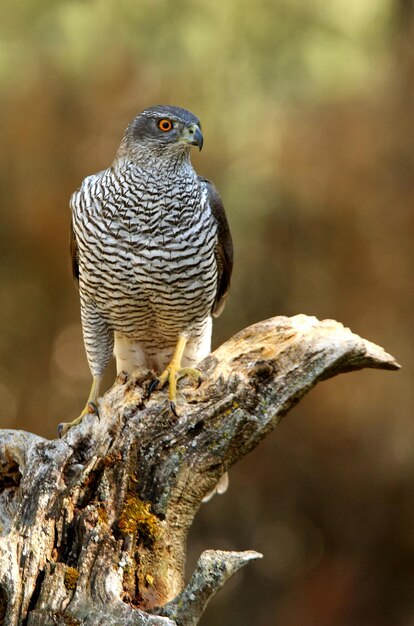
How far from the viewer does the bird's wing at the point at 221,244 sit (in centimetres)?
473

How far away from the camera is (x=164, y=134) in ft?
14.6

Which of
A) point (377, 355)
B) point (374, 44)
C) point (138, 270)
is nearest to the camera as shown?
point (377, 355)

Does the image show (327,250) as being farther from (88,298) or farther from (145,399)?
(145,399)

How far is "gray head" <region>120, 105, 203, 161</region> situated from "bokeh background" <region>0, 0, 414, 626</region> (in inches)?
150

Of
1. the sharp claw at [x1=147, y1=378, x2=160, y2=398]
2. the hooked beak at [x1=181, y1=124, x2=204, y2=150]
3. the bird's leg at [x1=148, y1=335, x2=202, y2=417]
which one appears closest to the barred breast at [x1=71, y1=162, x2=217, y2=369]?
the hooked beak at [x1=181, y1=124, x2=204, y2=150]

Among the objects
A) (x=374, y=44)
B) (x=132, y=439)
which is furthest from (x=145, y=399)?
(x=374, y=44)

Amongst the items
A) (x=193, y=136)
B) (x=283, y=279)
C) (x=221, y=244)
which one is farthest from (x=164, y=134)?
(x=283, y=279)

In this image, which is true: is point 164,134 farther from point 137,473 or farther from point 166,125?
→ point 137,473

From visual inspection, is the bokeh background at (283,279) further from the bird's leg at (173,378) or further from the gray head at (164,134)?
the bird's leg at (173,378)

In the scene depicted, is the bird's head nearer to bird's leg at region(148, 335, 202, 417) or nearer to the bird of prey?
the bird of prey

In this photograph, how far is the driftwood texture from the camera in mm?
3482

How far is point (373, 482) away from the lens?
28.1 feet

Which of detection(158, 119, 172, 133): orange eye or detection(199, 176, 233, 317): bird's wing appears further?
detection(199, 176, 233, 317): bird's wing

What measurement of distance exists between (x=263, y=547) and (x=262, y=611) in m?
0.62
